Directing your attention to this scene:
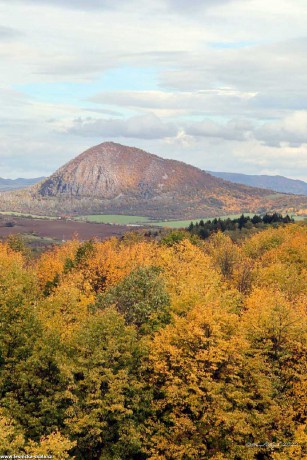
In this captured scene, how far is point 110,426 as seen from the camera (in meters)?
50.0

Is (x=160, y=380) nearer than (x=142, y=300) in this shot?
Yes

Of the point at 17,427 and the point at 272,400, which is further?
the point at 272,400

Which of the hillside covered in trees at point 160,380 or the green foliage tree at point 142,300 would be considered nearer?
the hillside covered in trees at point 160,380

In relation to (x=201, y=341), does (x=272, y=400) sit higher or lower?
lower

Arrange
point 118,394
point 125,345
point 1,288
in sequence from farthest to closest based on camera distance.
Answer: point 1,288
point 125,345
point 118,394

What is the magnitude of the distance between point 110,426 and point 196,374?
32.9ft

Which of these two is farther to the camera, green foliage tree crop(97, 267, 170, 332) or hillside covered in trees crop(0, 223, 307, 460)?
green foliage tree crop(97, 267, 170, 332)

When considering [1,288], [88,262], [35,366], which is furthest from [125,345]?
[88,262]

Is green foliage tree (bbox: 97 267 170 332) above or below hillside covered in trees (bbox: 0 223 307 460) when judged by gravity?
above

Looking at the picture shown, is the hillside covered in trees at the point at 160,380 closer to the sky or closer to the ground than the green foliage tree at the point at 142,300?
closer to the ground

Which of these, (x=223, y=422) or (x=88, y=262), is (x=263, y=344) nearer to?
(x=223, y=422)

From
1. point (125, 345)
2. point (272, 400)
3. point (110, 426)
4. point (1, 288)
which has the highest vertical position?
point (1, 288)

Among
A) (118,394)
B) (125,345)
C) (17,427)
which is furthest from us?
(125,345)

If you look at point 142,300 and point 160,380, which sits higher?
point 142,300
